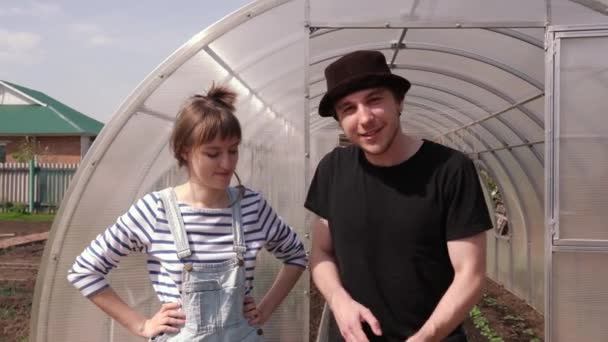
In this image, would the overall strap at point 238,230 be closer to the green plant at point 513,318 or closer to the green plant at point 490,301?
the green plant at point 513,318

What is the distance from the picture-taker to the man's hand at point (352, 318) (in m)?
2.04

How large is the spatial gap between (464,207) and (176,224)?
40.6 inches

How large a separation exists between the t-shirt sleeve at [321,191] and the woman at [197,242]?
250 mm

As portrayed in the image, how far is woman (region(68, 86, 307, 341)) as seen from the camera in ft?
7.20

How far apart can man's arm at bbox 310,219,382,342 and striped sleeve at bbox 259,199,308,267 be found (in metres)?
0.18

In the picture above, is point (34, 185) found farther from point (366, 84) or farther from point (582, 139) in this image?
point (366, 84)

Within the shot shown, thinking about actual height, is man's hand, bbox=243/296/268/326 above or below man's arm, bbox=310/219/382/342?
below

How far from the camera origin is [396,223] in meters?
2.03

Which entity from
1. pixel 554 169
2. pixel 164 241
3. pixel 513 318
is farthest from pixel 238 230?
pixel 513 318

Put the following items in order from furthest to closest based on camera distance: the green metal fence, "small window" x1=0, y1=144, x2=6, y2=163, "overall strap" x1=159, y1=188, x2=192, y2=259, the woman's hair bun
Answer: "small window" x1=0, y1=144, x2=6, y2=163
the green metal fence
the woman's hair bun
"overall strap" x1=159, y1=188, x2=192, y2=259

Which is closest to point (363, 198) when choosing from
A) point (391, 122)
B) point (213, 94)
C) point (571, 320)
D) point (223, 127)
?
point (391, 122)

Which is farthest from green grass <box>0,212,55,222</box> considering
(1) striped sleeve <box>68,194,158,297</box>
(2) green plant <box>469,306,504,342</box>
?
(1) striped sleeve <box>68,194,158,297</box>

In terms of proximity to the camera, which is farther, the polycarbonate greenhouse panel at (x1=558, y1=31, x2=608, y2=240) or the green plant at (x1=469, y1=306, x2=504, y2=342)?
the green plant at (x1=469, y1=306, x2=504, y2=342)

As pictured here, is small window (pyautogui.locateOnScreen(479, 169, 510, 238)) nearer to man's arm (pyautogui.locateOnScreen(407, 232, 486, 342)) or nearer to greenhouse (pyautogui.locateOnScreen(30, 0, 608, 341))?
greenhouse (pyautogui.locateOnScreen(30, 0, 608, 341))
